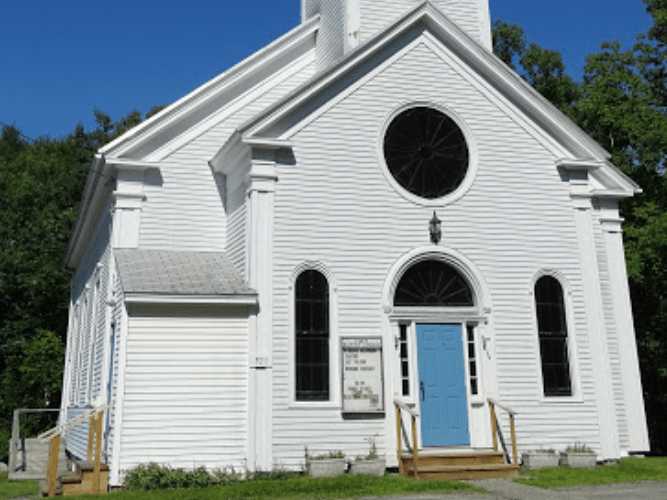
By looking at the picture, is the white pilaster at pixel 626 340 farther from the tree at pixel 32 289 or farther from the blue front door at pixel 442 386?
the tree at pixel 32 289

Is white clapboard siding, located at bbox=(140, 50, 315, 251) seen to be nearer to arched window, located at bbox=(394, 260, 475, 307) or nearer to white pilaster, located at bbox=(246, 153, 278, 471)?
white pilaster, located at bbox=(246, 153, 278, 471)

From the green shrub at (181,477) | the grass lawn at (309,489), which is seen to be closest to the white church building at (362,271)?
the green shrub at (181,477)

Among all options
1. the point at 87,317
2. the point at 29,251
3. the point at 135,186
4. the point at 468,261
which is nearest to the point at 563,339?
the point at 468,261

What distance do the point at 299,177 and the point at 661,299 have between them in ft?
54.0

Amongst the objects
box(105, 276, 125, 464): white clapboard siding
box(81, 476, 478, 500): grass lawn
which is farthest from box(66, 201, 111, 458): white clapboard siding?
box(81, 476, 478, 500): grass lawn

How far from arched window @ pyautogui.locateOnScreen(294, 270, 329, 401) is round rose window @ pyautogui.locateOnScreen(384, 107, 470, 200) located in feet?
8.95

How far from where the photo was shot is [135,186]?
1395 cm

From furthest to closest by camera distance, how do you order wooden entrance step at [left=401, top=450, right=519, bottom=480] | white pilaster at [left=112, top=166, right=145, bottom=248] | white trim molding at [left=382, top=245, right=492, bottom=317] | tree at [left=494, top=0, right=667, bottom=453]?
1. tree at [left=494, top=0, right=667, bottom=453]
2. white pilaster at [left=112, top=166, right=145, bottom=248]
3. white trim molding at [left=382, top=245, right=492, bottom=317]
4. wooden entrance step at [left=401, top=450, right=519, bottom=480]

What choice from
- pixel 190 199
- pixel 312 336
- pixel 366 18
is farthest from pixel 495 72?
pixel 190 199

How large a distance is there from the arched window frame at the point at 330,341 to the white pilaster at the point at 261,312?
377mm

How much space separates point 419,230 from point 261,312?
3.46 m

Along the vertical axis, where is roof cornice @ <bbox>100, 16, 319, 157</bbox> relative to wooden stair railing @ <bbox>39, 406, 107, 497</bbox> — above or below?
above

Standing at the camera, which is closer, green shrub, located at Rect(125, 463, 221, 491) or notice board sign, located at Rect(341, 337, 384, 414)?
green shrub, located at Rect(125, 463, 221, 491)

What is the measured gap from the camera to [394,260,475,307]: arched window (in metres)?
12.8
